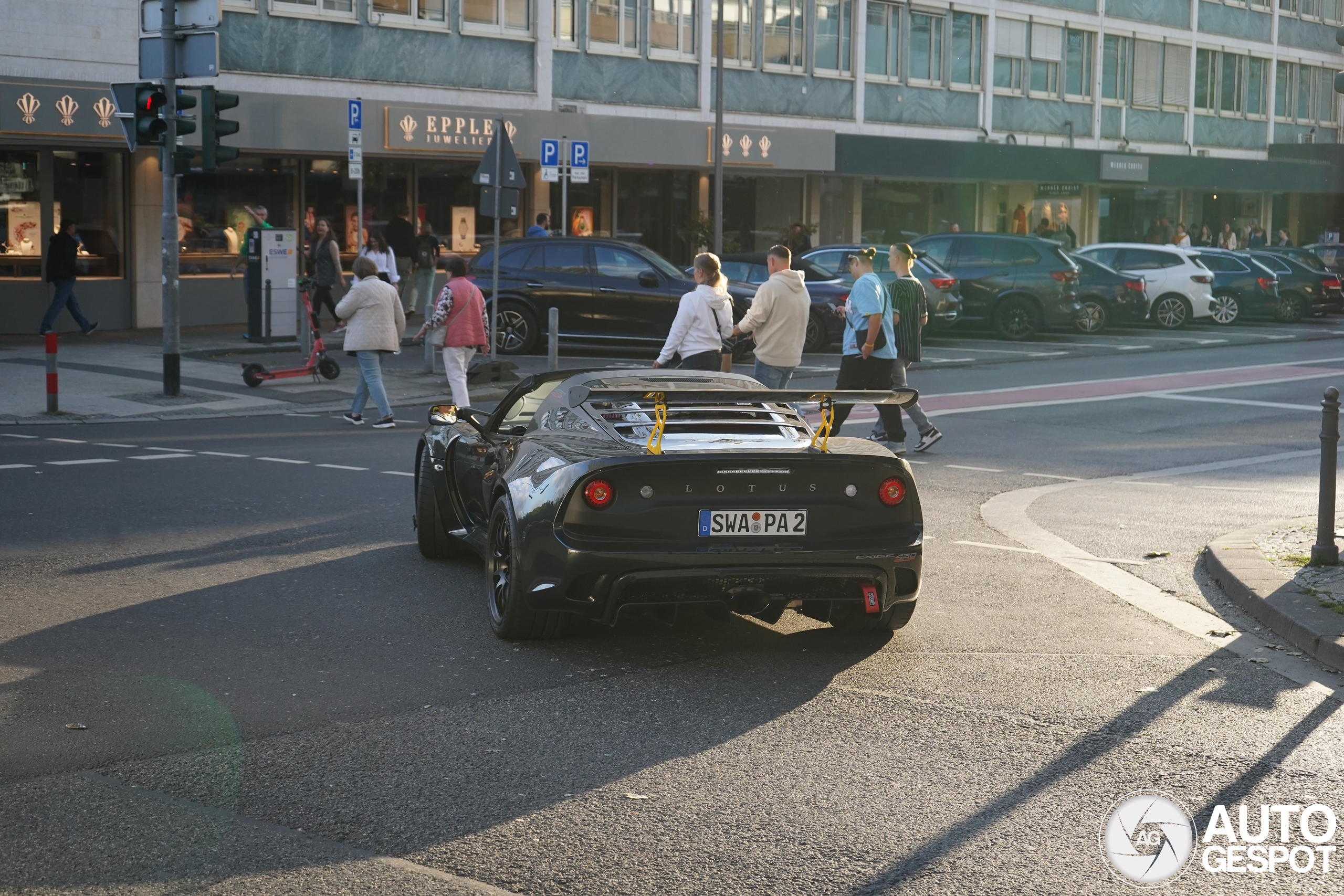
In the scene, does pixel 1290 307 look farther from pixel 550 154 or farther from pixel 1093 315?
pixel 550 154

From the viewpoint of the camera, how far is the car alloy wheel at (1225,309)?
3325 centimetres

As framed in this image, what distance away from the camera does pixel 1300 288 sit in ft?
115

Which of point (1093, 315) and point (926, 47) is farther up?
point (926, 47)

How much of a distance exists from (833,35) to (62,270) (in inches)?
831

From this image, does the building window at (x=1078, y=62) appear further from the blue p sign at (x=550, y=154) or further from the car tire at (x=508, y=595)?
the car tire at (x=508, y=595)

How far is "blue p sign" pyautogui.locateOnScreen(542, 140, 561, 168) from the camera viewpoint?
2520 centimetres

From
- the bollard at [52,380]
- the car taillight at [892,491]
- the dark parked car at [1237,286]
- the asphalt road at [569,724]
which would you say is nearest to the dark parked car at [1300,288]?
the dark parked car at [1237,286]

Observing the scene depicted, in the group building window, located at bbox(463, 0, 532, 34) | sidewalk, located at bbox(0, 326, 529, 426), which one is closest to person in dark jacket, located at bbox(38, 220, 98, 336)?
sidewalk, located at bbox(0, 326, 529, 426)

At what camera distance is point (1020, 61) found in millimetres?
45250

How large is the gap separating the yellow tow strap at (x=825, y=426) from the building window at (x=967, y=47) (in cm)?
3722

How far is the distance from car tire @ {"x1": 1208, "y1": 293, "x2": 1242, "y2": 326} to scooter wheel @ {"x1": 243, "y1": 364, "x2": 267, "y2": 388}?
20838 mm

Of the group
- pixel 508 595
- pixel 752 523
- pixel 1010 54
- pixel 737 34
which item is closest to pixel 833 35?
pixel 737 34

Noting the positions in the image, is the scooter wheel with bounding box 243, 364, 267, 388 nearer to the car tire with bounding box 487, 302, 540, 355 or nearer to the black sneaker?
the car tire with bounding box 487, 302, 540, 355

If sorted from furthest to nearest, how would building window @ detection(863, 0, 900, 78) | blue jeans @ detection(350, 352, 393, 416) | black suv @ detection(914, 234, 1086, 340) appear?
building window @ detection(863, 0, 900, 78), black suv @ detection(914, 234, 1086, 340), blue jeans @ detection(350, 352, 393, 416)
